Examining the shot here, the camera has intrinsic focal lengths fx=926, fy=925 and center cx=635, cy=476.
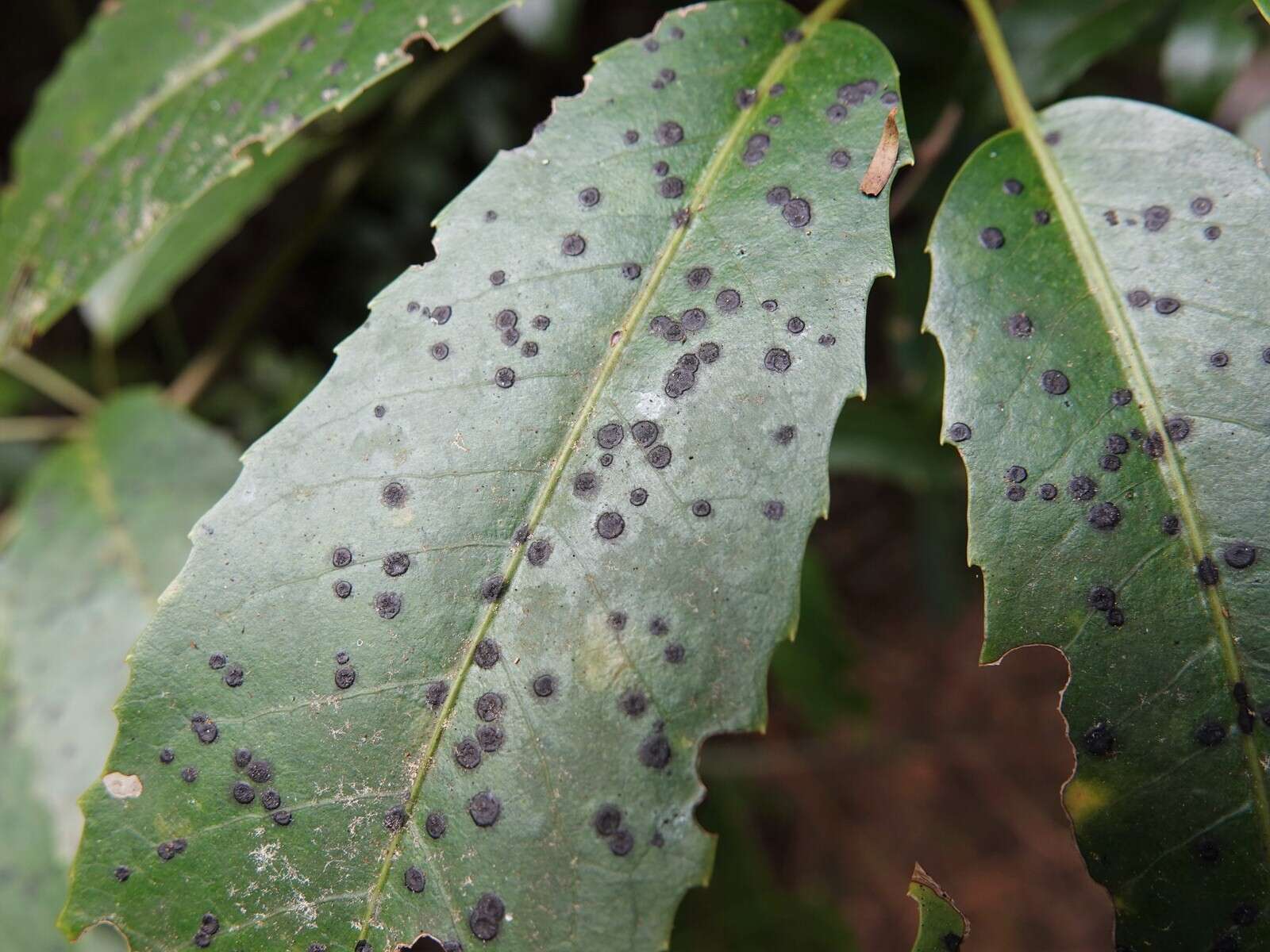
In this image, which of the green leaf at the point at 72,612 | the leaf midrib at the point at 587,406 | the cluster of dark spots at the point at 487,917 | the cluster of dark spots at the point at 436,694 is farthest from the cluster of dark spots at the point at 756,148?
the green leaf at the point at 72,612

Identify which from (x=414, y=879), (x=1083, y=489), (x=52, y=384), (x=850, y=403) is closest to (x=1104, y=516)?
(x=1083, y=489)

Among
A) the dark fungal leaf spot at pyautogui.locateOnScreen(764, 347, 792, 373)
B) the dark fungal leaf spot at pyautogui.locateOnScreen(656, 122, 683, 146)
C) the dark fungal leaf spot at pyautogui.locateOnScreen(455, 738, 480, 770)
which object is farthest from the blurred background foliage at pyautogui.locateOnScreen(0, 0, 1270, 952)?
the dark fungal leaf spot at pyautogui.locateOnScreen(455, 738, 480, 770)

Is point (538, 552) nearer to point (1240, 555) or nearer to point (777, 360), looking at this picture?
point (777, 360)

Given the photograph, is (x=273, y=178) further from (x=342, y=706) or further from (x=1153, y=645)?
(x=1153, y=645)

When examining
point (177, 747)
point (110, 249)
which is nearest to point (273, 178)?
point (110, 249)

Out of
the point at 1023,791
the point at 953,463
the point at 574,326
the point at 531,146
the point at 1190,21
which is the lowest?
the point at 1023,791

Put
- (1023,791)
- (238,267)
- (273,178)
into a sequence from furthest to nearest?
1. (1023,791)
2. (238,267)
3. (273,178)

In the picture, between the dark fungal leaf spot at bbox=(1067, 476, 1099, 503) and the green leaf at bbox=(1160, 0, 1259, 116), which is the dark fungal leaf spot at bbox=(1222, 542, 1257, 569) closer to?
the dark fungal leaf spot at bbox=(1067, 476, 1099, 503)
